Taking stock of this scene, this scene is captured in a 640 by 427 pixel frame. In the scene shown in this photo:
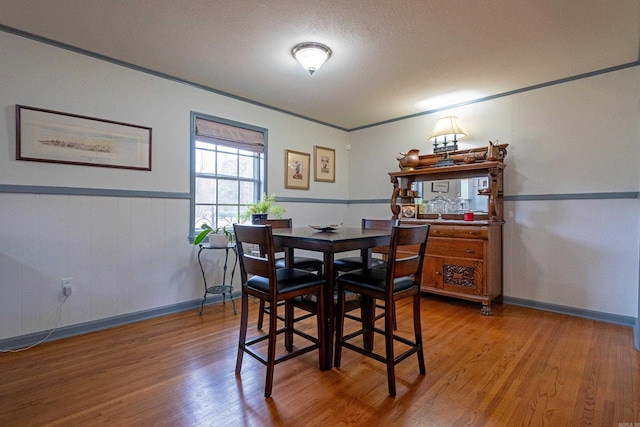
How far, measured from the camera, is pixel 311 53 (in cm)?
263

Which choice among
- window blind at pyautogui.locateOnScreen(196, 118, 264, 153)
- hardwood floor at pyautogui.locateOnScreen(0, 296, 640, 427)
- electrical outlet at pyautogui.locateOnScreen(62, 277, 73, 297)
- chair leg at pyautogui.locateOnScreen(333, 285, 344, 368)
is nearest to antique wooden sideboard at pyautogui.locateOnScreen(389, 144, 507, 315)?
hardwood floor at pyautogui.locateOnScreen(0, 296, 640, 427)

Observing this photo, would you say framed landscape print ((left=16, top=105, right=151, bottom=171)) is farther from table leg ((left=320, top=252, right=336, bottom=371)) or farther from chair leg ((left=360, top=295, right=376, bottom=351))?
chair leg ((left=360, top=295, right=376, bottom=351))

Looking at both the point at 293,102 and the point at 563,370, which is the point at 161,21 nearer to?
the point at 293,102

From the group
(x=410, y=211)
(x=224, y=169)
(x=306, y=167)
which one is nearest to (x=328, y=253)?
(x=224, y=169)

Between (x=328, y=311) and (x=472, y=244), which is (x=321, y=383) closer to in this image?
(x=328, y=311)

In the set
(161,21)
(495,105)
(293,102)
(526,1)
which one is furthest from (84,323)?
(495,105)

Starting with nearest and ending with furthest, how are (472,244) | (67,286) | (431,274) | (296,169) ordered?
(67,286) < (472,244) < (431,274) < (296,169)

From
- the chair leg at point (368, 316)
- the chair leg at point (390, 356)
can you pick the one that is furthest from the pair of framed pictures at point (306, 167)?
the chair leg at point (390, 356)

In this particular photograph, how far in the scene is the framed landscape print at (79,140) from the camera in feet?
8.10

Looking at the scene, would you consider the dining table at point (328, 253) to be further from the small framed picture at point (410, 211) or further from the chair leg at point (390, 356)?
the small framed picture at point (410, 211)

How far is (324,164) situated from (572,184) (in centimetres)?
301

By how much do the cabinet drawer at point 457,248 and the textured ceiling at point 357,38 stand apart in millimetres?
1661

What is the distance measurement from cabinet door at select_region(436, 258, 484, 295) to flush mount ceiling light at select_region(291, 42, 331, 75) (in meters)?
2.39

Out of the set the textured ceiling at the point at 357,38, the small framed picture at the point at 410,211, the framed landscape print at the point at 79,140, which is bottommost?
the small framed picture at the point at 410,211
